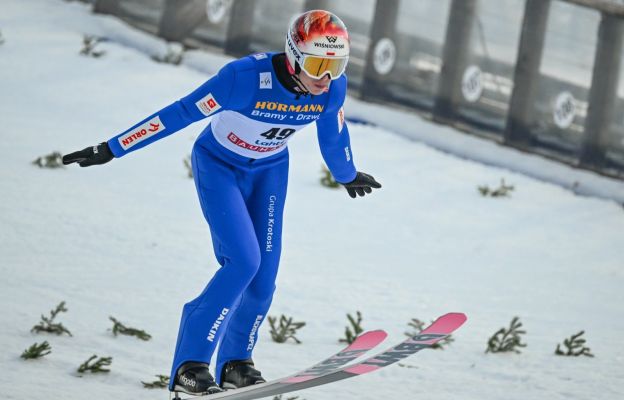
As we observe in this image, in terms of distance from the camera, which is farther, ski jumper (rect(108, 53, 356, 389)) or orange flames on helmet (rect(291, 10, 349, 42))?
ski jumper (rect(108, 53, 356, 389))

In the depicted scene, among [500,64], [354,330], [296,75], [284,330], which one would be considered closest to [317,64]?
[296,75]

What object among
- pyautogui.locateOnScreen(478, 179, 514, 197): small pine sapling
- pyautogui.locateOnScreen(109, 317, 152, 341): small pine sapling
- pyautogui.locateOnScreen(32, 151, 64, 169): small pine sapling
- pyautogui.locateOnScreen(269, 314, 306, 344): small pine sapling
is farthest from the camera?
pyautogui.locateOnScreen(478, 179, 514, 197): small pine sapling

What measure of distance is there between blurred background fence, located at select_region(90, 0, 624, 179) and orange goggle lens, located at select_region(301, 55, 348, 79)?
22.3 ft

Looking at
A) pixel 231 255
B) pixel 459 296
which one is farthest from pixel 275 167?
pixel 459 296

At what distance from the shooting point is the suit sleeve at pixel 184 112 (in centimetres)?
489

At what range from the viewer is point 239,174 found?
5.23 metres

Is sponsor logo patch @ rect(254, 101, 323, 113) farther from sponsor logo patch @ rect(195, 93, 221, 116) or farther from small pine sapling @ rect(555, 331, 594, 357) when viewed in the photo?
small pine sapling @ rect(555, 331, 594, 357)

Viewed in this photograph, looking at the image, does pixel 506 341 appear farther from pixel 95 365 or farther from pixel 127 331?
pixel 95 365

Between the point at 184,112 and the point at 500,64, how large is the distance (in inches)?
278

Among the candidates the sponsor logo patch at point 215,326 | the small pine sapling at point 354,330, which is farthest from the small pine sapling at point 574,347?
the sponsor logo patch at point 215,326

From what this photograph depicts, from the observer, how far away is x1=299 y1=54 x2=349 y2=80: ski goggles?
4812mm

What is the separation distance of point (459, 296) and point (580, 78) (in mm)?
4068

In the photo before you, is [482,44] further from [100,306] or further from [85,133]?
[100,306]

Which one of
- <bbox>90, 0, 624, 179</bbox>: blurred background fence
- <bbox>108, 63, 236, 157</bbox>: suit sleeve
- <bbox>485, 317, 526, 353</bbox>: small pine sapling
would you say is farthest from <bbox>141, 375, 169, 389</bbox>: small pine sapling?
<bbox>90, 0, 624, 179</bbox>: blurred background fence
